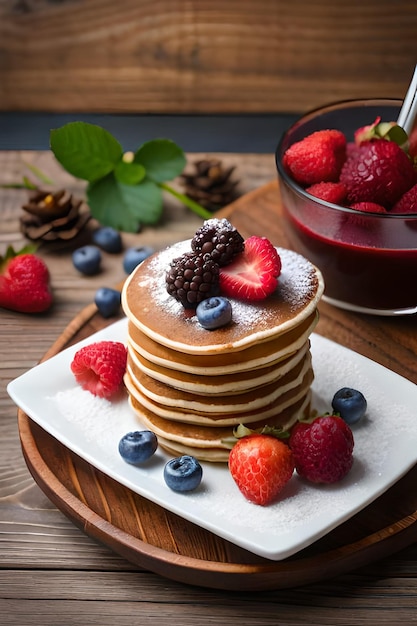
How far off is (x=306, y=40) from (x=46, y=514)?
3.00 meters

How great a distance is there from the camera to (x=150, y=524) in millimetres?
1942

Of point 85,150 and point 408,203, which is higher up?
point 408,203

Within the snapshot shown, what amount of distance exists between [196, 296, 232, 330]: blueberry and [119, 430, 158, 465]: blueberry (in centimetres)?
30

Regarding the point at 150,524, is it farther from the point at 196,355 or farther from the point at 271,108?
the point at 271,108

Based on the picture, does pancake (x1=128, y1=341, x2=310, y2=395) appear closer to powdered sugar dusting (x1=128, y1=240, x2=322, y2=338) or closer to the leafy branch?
powdered sugar dusting (x1=128, y1=240, x2=322, y2=338)

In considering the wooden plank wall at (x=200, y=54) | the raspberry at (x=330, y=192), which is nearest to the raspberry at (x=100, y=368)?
the raspberry at (x=330, y=192)

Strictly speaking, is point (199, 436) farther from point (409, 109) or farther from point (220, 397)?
point (409, 109)

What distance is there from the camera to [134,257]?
283 centimetres

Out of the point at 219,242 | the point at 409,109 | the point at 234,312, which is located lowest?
the point at 234,312

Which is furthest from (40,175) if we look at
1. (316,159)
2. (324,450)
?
(324,450)

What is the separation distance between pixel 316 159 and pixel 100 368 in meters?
0.95

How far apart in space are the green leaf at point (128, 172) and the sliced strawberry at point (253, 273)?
112cm

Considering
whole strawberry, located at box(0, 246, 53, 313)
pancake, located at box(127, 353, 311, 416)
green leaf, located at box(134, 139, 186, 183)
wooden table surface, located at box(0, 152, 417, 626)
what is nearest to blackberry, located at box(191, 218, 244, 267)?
pancake, located at box(127, 353, 311, 416)

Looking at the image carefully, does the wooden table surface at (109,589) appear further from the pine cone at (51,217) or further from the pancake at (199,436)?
the pine cone at (51,217)
